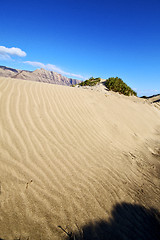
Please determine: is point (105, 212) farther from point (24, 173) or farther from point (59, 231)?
point (24, 173)

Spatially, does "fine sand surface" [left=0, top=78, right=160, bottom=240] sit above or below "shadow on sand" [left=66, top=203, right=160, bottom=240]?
above

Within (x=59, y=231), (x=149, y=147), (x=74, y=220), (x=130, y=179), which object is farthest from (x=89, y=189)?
(x=149, y=147)

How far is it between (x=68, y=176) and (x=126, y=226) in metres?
1.07

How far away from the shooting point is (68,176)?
2.13 metres

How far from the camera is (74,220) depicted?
1547 mm

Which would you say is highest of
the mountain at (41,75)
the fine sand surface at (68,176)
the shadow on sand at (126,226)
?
the mountain at (41,75)

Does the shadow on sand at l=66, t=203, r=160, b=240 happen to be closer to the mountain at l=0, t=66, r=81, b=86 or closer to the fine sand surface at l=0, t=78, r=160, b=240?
the fine sand surface at l=0, t=78, r=160, b=240

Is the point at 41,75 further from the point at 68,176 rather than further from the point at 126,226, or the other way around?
the point at 126,226

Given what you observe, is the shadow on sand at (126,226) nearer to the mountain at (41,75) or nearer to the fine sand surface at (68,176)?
the fine sand surface at (68,176)

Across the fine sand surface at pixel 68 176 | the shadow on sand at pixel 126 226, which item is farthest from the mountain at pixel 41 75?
the shadow on sand at pixel 126 226

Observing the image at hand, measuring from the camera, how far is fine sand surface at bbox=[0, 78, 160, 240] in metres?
1.49

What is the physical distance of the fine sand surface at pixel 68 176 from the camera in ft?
4.90

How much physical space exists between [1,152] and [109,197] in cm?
202

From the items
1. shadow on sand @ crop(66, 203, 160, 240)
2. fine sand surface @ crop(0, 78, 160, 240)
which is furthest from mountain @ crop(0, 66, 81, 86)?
shadow on sand @ crop(66, 203, 160, 240)
